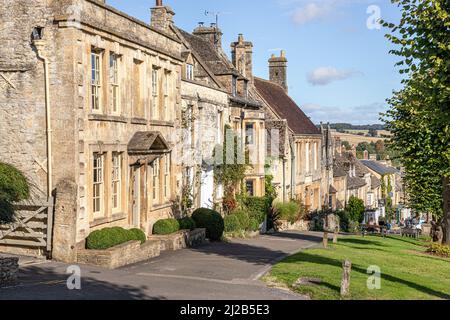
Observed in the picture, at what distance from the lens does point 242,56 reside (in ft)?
139

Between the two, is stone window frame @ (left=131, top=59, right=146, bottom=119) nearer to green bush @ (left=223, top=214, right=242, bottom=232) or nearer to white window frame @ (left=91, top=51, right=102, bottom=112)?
white window frame @ (left=91, top=51, right=102, bottom=112)

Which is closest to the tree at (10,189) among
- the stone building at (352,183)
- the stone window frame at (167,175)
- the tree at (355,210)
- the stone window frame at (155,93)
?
the stone window frame at (155,93)

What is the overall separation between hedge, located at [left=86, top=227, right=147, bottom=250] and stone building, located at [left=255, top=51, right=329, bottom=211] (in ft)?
80.2

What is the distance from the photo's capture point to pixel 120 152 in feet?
70.3

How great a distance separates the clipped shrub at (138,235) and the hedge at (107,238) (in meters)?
0.32

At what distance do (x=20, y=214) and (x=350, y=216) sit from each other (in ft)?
166

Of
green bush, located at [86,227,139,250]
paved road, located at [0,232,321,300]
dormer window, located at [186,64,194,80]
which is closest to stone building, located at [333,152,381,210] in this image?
dormer window, located at [186,64,194,80]

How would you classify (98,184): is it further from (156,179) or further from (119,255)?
(156,179)

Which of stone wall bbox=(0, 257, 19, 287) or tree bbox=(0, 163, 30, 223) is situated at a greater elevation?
tree bbox=(0, 163, 30, 223)

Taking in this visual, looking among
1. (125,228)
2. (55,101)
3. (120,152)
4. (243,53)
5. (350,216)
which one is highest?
(243,53)

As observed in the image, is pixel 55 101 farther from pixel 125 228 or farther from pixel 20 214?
pixel 125 228

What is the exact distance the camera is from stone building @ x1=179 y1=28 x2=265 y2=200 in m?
34.5

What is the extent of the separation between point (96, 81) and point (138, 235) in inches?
222
